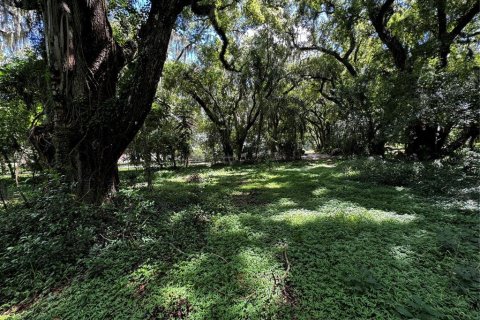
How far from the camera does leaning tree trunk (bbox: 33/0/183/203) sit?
10.2 ft

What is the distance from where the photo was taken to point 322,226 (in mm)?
2992

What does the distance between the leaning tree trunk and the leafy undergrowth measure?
0.58m

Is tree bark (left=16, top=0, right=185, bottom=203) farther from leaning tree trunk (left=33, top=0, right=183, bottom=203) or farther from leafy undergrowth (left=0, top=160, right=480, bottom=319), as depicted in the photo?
leafy undergrowth (left=0, top=160, right=480, bottom=319)

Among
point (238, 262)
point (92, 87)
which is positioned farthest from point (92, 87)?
point (238, 262)

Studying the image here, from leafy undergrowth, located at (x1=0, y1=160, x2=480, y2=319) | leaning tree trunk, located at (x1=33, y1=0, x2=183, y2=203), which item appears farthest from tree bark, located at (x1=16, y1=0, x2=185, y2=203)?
leafy undergrowth, located at (x1=0, y1=160, x2=480, y2=319)

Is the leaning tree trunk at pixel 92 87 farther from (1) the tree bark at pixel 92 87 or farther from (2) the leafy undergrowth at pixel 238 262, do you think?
(2) the leafy undergrowth at pixel 238 262

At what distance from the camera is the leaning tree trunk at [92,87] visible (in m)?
3.10

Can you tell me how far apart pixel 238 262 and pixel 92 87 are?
312 cm

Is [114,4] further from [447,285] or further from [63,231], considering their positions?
[447,285]

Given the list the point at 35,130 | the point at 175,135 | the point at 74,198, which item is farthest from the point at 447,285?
the point at 175,135

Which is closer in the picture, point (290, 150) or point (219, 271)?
point (219, 271)

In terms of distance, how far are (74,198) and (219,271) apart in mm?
2061

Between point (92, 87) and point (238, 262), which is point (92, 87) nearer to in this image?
point (92, 87)

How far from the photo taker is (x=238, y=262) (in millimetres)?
2256
